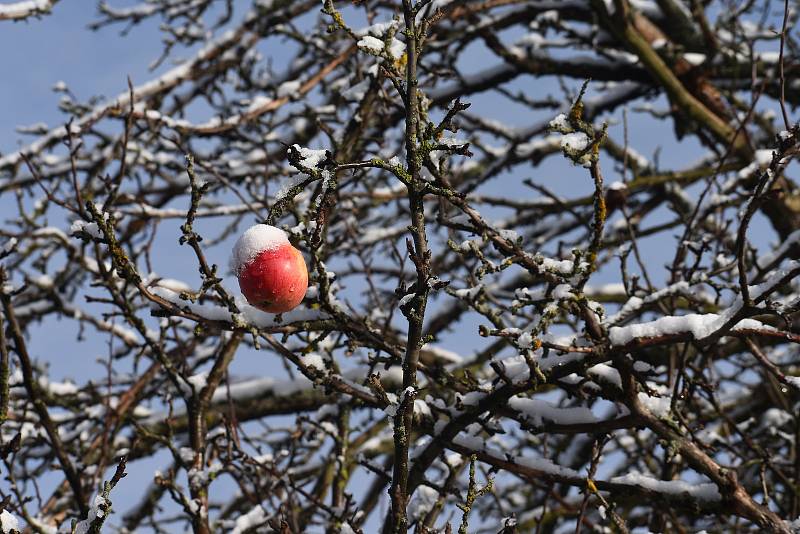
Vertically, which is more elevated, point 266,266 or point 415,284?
point 266,266

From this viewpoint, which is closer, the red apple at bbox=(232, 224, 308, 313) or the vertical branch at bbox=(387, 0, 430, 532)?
the vertical branch at bbox=(387, 0, 430, 532)

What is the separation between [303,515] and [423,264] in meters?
2.96

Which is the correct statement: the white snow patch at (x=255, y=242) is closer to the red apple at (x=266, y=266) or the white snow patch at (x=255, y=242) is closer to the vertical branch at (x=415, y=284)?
the red apple at (x=266, y=266)

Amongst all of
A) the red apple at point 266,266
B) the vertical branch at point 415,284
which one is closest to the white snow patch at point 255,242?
the red apple at point 266,266

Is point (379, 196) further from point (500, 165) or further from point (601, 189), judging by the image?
point (601, 189)

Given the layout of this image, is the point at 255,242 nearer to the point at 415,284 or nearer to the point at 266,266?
the point at 266,266

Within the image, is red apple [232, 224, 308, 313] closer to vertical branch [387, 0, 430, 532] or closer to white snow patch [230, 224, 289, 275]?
white snow patch [230, 224, 289, 275]

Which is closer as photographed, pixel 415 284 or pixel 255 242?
pixel 415 284

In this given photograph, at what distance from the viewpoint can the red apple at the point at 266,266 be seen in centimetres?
168

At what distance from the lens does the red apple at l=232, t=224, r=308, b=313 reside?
168cm

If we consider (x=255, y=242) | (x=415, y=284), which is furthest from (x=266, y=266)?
(x=415, y=284)

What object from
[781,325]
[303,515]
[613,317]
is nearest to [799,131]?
[613,317]

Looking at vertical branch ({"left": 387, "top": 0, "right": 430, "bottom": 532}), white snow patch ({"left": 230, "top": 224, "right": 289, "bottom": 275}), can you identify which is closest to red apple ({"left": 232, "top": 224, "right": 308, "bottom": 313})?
white snow patch ({"left": 230, "top": 224, "right": 289, "bottom": 275})

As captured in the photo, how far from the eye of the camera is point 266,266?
5.57 ft
